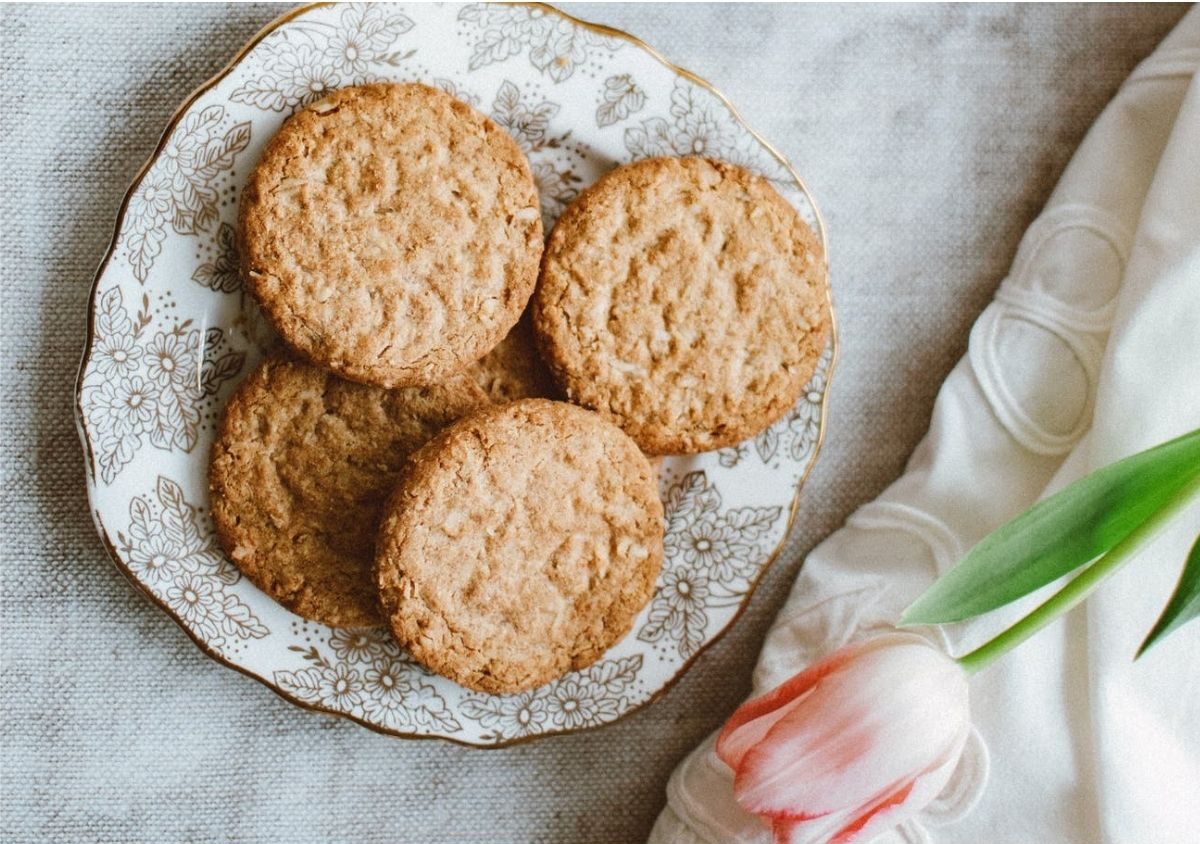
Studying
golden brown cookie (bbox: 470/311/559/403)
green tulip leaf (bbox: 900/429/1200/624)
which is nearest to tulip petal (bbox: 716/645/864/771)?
green tulip leaf (bbox: 900/429/1200/624)

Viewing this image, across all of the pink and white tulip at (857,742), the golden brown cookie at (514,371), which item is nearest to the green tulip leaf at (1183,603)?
the pink and white tulip at (857,742)

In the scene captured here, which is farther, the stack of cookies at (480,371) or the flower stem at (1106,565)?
the stack of cookies at (480,371)

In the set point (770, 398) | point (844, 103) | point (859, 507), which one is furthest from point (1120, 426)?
point (844, 103)

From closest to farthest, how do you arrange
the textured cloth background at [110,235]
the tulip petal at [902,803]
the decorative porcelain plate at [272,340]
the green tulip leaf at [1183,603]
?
1. the green tulip leaf at [1183,603]
2. the tulip petal at [902,803]
3. the decorative porcelain plate at [272,340]
4. the textured cloth background at [110,235]

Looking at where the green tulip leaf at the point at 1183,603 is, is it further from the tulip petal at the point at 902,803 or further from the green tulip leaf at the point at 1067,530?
the tulip petal at the point at 902,803

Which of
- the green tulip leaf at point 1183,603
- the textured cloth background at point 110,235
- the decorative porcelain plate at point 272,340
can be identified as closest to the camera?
the green tulip leaf at point 1183,603

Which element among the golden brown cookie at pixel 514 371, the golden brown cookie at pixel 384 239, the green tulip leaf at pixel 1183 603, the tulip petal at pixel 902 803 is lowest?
the tulip petal at pixel 902 803

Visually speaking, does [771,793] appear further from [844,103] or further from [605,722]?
[844,103]
